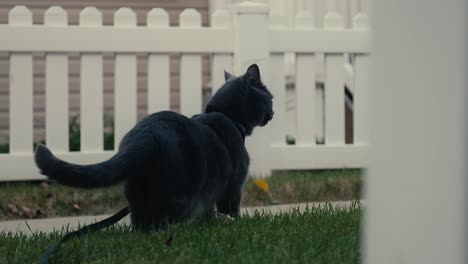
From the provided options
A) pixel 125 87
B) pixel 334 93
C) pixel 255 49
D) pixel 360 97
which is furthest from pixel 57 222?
pixel 360 97

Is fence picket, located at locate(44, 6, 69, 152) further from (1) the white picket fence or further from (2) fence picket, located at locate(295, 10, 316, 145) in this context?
(2) fence picket, located at locate(295, 10, 316, 145)

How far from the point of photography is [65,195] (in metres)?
5.42

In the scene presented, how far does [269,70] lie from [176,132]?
2811 mm

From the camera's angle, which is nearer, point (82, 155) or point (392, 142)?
point (392, 142)

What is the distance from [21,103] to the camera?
590 cm

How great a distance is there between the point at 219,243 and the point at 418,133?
1.78 metres

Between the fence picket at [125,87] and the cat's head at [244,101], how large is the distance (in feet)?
6.51

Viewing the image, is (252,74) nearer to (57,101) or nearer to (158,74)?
(158,74)

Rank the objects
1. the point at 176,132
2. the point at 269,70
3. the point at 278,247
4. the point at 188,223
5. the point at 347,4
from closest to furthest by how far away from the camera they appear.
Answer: the point at 278,247, the point at 176,132, the point at 188,223, the point at 269,70, the point at 347,4

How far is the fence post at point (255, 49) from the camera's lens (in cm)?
613

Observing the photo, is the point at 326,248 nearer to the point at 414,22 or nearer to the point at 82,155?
the point at 414,22

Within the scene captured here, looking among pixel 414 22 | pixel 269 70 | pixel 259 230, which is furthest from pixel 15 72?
pixel 414 22

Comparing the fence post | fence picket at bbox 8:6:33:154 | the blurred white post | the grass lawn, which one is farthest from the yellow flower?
the blurred white post

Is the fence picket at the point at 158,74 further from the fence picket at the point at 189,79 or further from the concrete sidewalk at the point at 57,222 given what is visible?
the concrete sidewalk at the point at 57,222
